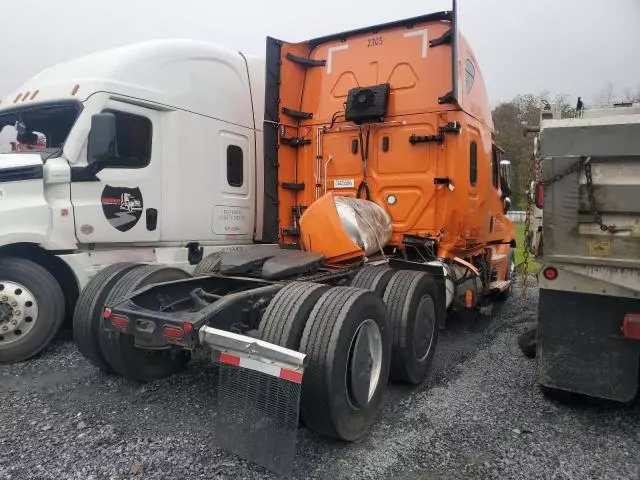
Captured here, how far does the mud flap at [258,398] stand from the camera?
2707mm

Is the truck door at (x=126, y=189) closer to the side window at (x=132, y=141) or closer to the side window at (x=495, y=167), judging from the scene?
the side window at (x=132, y=141)

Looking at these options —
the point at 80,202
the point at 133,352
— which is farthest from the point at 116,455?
the point at 80,202

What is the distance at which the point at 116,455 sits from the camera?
115 inches

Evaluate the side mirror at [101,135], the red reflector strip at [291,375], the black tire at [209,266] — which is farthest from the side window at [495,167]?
the red reflector strip at [291,375]

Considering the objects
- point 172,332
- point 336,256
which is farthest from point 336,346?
point 336,256

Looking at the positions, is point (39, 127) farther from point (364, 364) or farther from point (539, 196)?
point (539, 196)

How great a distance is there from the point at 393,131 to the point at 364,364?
3262mm

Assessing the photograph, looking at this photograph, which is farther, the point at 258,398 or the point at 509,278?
the point at 509,278

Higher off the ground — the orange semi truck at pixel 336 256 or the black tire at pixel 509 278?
the orange semi truck at pixel 336 256

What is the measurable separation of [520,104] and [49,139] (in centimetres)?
3598

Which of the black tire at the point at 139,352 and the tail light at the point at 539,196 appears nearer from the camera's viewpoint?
the tail light at the point at 539,196

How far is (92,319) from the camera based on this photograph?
3.72m

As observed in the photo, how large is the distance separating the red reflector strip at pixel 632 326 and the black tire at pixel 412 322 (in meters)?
1.54

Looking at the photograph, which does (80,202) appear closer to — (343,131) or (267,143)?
(267,143)
